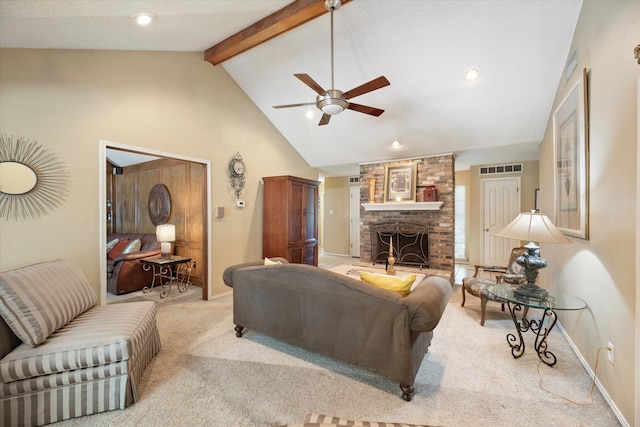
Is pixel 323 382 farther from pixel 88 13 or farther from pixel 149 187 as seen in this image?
pixel 149 187

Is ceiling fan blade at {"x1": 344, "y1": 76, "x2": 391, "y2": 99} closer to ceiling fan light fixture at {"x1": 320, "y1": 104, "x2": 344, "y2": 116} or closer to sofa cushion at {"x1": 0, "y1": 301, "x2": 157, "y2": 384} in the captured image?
ceiling fan light fixture at {"x1": 320, "y1": 104, "x2": 344, "y2": 116}

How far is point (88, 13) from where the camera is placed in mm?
2250

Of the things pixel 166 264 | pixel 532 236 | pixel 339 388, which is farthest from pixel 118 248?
pixel 532 236

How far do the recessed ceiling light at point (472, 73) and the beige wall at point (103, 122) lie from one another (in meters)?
3.42

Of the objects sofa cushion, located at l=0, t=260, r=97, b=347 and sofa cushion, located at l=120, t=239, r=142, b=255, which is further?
sofa cushion, located at l=120, t=239, r=142, b=255

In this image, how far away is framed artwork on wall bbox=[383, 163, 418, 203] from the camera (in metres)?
5.34

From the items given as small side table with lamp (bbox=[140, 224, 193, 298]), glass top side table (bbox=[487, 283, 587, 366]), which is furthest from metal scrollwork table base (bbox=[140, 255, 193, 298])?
glass top side table (bbox=[487, 283, 587, 366])

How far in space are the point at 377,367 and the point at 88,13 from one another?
3.73m

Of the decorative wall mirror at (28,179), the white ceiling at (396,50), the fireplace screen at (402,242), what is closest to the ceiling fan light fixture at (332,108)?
the white ceiling at (396,50)

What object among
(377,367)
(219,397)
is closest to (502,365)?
(377,367)

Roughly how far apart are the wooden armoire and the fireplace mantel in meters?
1.42

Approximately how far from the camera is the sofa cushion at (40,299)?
169 cm

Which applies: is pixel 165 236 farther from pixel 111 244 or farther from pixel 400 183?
pixel 400 183

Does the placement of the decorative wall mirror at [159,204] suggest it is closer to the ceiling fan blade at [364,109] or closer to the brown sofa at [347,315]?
the brown sofa at [347,315]
